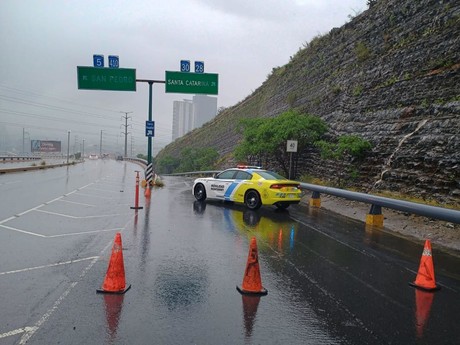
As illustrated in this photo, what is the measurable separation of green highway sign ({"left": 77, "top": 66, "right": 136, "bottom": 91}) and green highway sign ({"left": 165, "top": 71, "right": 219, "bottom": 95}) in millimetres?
2233

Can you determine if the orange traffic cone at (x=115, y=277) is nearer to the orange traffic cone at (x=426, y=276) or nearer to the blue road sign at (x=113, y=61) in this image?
the orange traffic cone at (x=426, y=276)

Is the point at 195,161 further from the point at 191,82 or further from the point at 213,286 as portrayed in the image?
the point at 213,286

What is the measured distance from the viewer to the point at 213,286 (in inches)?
240

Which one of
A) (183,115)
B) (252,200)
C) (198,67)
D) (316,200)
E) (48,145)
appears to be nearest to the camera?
(252,200)

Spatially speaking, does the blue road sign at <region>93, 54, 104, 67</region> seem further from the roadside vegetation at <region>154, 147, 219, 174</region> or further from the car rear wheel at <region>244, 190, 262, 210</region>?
the roadside vegetation at <region>154, 147, 219, 174</region>

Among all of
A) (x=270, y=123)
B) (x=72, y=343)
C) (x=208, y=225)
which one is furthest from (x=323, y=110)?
(x=72, y=343)

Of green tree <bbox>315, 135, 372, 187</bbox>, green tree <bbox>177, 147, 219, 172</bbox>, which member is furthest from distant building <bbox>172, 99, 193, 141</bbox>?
green tree <bbox>315, 135, 372, 187</bbox>

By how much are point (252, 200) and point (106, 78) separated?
1519cm

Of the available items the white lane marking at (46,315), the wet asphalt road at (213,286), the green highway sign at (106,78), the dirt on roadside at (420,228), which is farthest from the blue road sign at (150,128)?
the white lane marking at (46,315)

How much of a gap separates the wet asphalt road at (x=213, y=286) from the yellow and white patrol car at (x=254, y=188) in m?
2.80

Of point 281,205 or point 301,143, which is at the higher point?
point 301,143

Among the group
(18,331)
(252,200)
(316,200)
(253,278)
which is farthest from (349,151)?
(18,331)

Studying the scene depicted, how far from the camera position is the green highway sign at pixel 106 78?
2552 centimetres

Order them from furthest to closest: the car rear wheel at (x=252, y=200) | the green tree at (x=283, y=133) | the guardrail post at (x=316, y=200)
→ the green tree at (x=283, y=133), the guardrail post at (x=316, y=200), the car rear wheel at (x=252, y=200)
